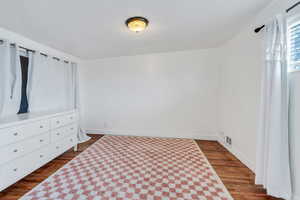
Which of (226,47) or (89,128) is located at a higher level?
(226,47)

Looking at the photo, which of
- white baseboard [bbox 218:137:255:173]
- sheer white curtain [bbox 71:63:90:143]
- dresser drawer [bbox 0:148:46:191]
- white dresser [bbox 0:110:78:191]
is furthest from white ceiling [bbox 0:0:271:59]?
white baseboard [bbox 218:137:255:173]

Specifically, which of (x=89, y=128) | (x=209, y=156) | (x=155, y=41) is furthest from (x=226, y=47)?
(x=89, y=128)

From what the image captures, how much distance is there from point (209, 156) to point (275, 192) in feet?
3.52

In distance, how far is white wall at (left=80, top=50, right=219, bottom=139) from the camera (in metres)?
3.24

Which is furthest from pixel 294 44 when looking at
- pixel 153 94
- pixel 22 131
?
pixel 22 131

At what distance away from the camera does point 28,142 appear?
5.69ft

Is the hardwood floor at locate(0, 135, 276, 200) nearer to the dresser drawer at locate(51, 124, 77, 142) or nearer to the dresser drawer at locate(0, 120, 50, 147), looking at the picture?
the dresser drawer at locate(51, 124, 77, 142)

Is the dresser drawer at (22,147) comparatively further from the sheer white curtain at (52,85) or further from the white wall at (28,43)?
the white wall at (28,43)

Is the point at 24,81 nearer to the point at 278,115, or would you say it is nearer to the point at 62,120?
the point at 62,120

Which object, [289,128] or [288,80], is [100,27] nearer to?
[288,80]

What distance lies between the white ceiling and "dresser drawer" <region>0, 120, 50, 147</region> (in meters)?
1.40

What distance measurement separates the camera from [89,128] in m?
3.82

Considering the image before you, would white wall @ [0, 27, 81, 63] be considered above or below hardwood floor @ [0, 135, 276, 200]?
above

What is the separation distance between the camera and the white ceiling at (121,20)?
4.83ft
